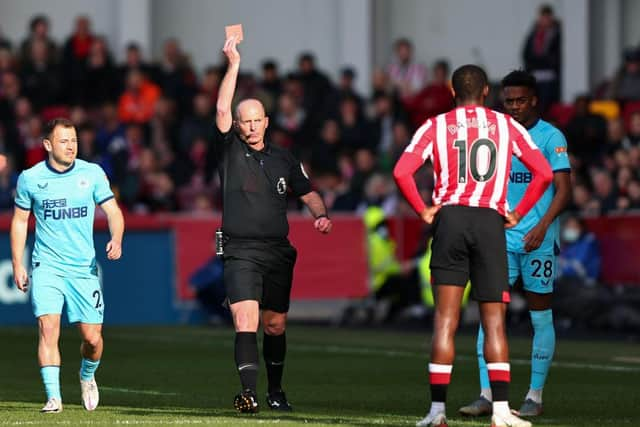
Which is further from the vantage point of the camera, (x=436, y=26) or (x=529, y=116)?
(x=436, y=26)

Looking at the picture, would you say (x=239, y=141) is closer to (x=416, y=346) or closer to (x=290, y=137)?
(x=416, y=346)

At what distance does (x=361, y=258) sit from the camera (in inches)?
995

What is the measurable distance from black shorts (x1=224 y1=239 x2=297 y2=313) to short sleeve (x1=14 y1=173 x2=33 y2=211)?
1484mm

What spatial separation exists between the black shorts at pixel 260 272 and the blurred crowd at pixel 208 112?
13.5m

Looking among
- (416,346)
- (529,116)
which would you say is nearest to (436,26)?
(416,346)

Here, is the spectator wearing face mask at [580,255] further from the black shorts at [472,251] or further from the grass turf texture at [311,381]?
the black shorts at [472,251]

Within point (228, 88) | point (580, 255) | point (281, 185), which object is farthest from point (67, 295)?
point (580, 255)

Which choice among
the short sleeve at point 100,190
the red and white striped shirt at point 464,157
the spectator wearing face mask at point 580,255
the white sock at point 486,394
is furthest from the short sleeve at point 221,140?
the spectator wearing face mask at point 580,255

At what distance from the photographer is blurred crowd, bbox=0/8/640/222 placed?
26.3 metres

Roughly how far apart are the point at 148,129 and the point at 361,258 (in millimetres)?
5325

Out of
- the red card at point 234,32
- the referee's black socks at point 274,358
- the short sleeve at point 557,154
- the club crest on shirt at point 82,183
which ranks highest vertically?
the red card at point 234,32

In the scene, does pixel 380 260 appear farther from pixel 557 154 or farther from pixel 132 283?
pixel 557 154

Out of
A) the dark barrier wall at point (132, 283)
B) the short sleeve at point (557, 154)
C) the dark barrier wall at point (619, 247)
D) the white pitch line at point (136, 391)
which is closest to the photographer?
the short sleeve at point (557, 154)

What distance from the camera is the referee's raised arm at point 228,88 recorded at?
11.6 metres
